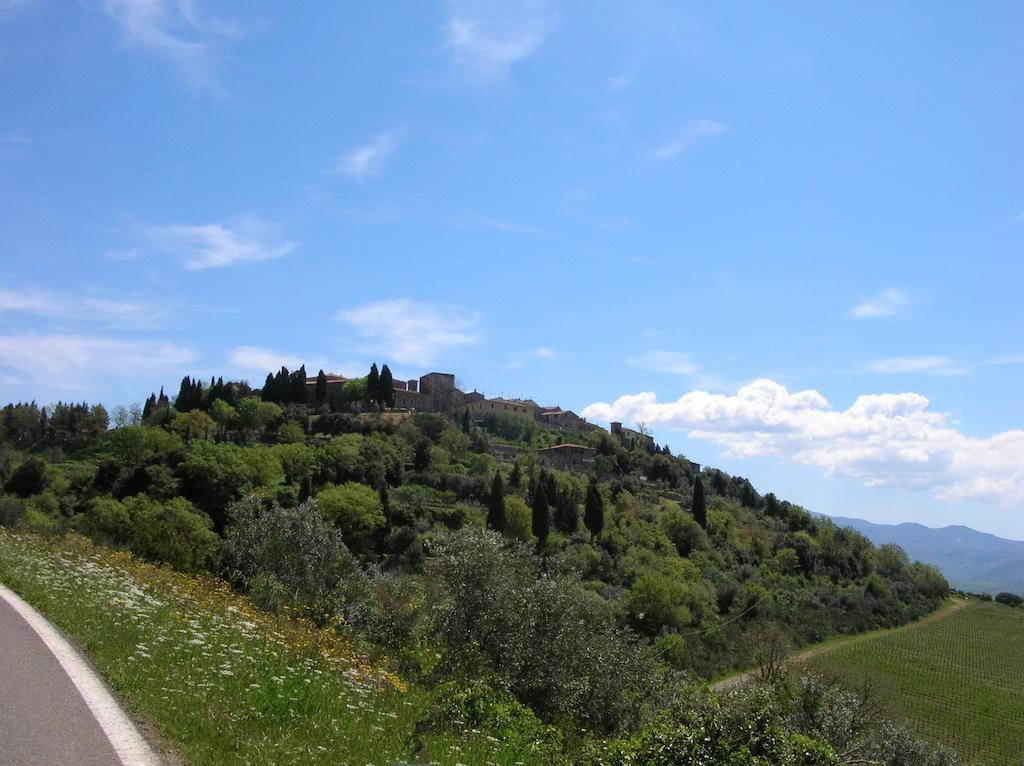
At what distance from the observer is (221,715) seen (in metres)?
6.64

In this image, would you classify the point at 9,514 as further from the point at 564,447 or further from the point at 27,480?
the point at 564,447

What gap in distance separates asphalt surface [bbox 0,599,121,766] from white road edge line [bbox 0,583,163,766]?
61 mm

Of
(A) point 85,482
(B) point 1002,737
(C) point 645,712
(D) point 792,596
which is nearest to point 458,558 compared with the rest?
(C) point 645,712

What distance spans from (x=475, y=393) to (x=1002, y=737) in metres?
120

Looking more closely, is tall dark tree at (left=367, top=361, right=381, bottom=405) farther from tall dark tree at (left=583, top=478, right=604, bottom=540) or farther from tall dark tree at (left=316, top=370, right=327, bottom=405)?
tall dark tree at (left=583, top=478, right=604, bottom=540)

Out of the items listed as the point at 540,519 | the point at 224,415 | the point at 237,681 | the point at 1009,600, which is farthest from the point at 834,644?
the point at 224,415

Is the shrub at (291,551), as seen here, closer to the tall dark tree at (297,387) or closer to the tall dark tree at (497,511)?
the tall dark tree at (497,511)

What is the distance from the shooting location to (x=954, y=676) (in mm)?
63656

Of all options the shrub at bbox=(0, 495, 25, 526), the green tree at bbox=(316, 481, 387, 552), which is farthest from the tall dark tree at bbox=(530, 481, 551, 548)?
the shrub at bbox=(0, 495, 25, 526)

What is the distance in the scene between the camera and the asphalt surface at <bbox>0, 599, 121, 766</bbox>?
5.53 m

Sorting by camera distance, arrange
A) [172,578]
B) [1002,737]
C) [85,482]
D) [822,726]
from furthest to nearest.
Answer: [85,482], [1002,737], [822,726], [172,578]

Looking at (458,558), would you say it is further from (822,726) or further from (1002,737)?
(1002,737)

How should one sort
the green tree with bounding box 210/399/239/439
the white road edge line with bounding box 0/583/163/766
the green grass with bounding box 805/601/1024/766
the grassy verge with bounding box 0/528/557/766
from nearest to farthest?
the white road edge line with bounding box 0/583/163/766
the grassy verge with bounding box 0/528/557/766
the green grass with bounding box 805/601/1024/766
the green tree with bounding box 210/399/239/439

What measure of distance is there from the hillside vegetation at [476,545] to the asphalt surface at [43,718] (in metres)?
3.57
